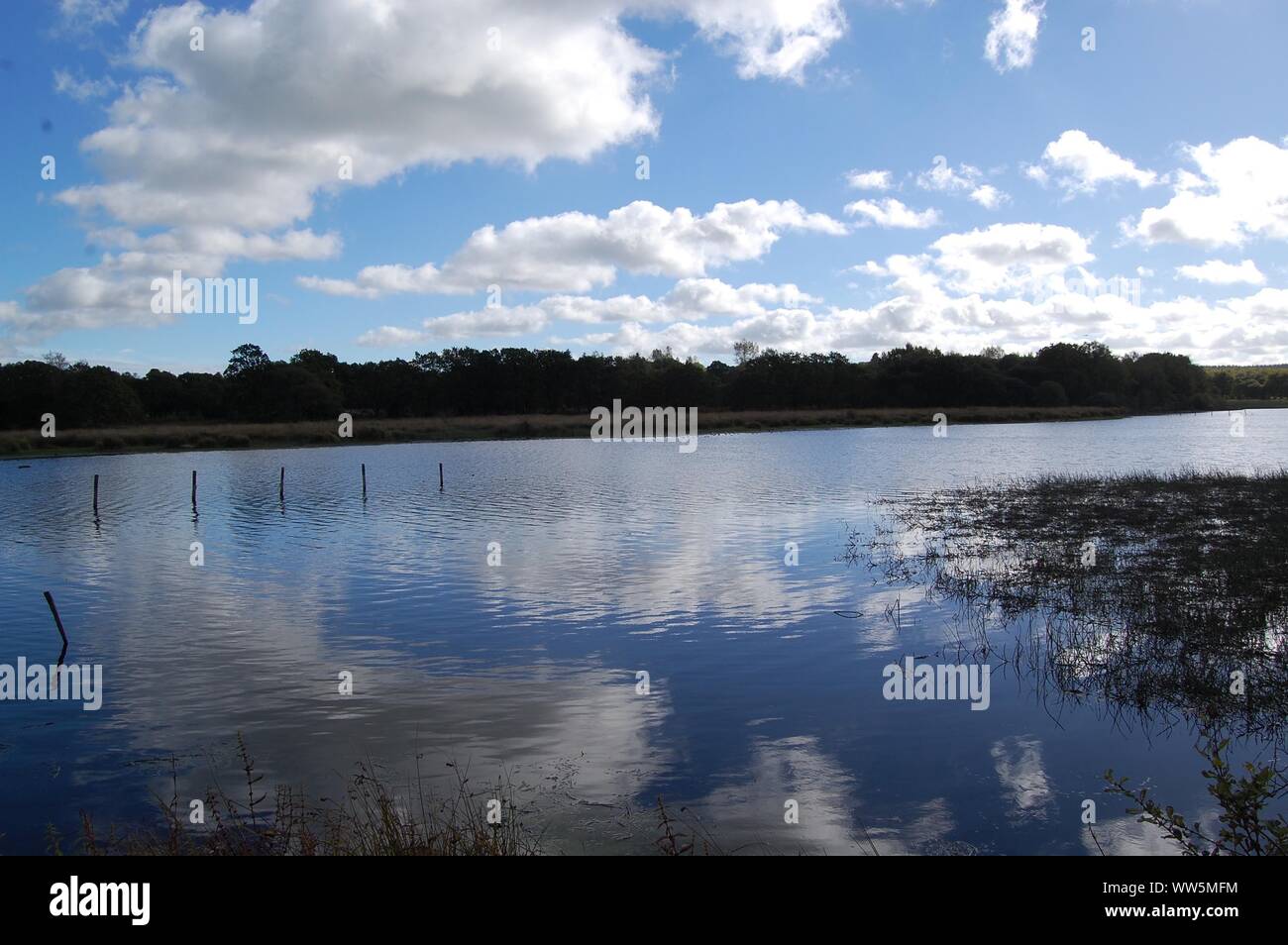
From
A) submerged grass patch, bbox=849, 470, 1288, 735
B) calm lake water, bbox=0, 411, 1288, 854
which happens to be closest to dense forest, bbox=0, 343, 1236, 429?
calm lake water, bbox=0, 411, 1288, 854

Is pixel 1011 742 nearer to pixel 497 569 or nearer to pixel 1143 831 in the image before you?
pixel 1143 831

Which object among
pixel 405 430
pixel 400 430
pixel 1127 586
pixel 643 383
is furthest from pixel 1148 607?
pixel 643 383

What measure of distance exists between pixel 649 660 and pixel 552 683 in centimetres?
174

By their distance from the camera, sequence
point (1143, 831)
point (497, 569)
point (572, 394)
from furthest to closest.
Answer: point (572, 394)
point (497, 569)
point (1143, 831)

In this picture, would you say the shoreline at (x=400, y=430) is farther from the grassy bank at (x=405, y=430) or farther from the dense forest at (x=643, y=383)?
the dense forest at (x=643, y=383)

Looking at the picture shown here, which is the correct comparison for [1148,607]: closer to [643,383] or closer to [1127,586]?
[1127,586]

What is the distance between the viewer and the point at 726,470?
5138 centimetres

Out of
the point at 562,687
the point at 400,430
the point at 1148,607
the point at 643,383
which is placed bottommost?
A: the point at 562,687

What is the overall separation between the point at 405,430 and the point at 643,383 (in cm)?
5445

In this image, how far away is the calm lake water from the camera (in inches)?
349

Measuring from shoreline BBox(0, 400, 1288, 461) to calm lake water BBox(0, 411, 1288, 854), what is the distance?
54.4 meters

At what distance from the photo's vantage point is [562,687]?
1284 centimetres

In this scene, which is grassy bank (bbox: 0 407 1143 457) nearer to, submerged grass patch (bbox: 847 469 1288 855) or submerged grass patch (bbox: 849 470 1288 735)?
submerged grass patch (bbox: 849 470 1288 735)
